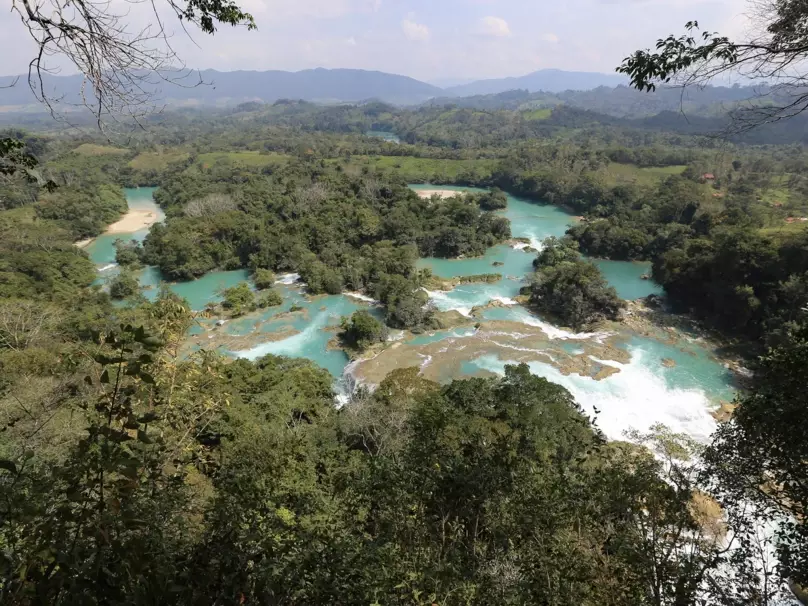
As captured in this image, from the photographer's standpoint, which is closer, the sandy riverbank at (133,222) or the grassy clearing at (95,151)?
the sandy riverbank at (133,222)

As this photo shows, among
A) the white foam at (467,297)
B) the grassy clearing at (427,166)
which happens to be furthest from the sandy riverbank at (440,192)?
the white foam at (467,297)

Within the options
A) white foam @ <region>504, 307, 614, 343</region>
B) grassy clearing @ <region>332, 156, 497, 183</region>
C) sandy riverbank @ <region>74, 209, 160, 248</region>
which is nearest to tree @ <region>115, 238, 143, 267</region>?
sandy riverbank @ <region>74, 209, 160, 248</region>

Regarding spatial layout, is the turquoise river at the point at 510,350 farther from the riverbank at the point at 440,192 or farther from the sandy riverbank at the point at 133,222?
the riverbank at the point at 440,192

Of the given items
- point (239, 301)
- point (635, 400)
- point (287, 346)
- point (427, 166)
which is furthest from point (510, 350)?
point (427, 166)

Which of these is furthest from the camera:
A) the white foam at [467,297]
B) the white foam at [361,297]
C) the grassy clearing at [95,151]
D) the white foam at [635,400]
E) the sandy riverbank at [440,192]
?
the grassy clearing at [95,151]

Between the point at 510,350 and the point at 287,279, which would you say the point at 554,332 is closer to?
the point at 510,350

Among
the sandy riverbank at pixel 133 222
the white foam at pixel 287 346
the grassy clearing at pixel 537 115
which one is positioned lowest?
the sandy riverbank at pixel 133 222
